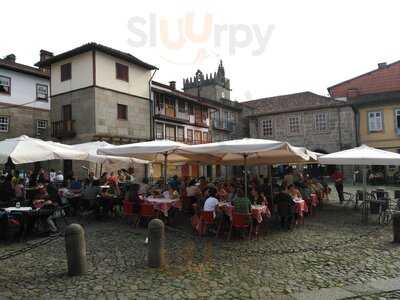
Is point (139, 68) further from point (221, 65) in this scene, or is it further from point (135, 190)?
point (221, 65)

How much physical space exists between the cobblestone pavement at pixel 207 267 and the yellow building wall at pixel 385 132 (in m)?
25.3

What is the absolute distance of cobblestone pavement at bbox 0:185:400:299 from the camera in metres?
4.90

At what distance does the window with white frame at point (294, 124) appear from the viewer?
36.0 m

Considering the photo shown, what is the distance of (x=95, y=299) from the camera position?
458 cm

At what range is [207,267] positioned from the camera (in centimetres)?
596

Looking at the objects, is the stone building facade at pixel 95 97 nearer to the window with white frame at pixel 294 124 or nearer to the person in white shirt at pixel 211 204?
the person in white shirt at pixel 211 204

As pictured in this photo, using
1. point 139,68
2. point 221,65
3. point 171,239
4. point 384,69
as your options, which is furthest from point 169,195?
point 221,65

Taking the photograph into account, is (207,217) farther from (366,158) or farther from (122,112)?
(122,112)

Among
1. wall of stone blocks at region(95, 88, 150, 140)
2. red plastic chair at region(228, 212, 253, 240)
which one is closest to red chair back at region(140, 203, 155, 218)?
red plastic chair at region(228, 212, 253, 240)

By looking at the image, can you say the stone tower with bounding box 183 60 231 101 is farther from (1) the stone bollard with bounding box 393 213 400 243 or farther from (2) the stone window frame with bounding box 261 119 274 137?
(1) the stone bollard with bounding box 393 213 400 243

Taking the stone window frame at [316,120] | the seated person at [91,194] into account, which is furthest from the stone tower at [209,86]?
the seated person at [91,194]

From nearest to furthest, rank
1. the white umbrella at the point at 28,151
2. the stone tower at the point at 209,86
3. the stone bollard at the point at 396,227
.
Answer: the stone bollard at the point at 396,227 < the white umbrella at the point at 28,151 < the stone tower at the point at 209,86

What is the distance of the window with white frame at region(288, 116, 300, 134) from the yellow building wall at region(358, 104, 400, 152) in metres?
6.18

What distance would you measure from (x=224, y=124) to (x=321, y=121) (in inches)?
395
